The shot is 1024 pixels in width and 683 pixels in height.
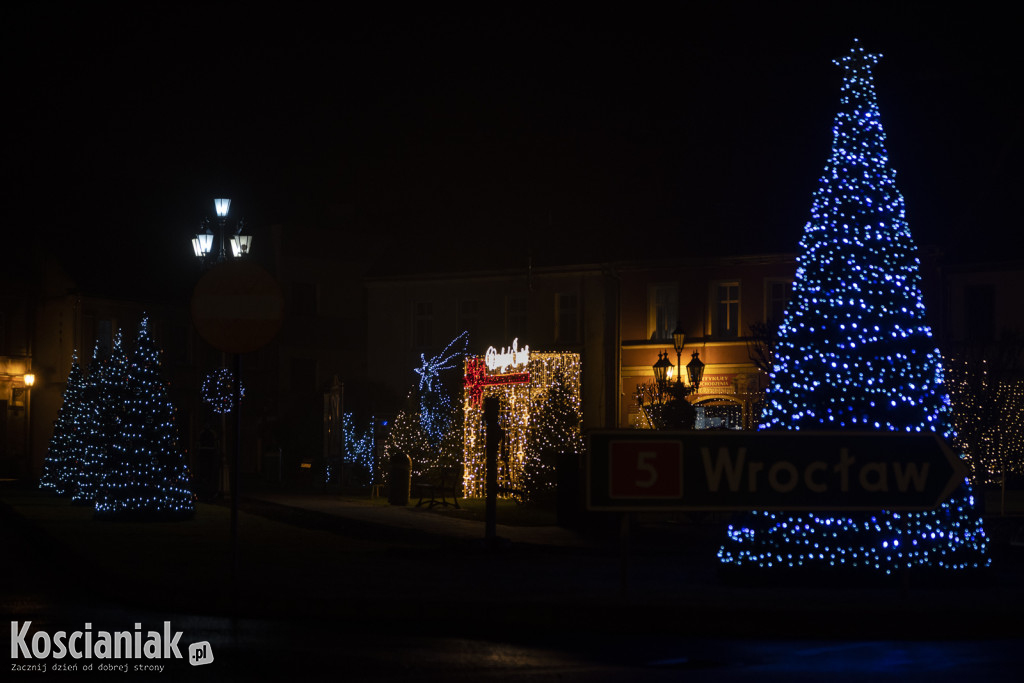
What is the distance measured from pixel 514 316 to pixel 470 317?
74.9 inches

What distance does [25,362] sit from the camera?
187 ft

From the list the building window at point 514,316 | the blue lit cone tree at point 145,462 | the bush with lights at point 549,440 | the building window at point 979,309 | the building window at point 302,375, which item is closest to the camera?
the blue lit cone tree at point 145,462

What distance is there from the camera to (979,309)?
40.2m

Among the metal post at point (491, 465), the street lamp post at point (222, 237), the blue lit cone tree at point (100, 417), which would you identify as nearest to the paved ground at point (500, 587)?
the metal post at point (491, 465)

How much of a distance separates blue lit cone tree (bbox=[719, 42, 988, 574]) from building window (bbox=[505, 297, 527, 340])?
33.7 meters

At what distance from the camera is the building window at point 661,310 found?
4488cm

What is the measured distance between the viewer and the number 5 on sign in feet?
40.2

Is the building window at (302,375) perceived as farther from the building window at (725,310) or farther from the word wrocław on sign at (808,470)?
the word wrocław on sign at (808,470)

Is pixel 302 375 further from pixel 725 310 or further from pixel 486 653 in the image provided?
pixel 486 653

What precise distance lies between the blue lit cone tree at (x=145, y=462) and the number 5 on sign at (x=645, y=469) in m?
13.5

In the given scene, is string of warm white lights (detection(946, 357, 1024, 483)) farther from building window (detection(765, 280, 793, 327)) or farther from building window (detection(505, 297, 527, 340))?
building window (detection(505, 297, 527, 340))

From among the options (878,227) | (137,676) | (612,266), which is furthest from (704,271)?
(137,676)

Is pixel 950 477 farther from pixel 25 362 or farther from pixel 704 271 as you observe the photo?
pixel 25 362

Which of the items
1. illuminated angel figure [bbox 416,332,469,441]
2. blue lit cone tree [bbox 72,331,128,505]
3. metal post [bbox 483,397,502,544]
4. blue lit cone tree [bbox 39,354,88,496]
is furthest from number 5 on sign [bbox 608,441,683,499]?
illuminated angel figure [bbox 416,332,469,441]
